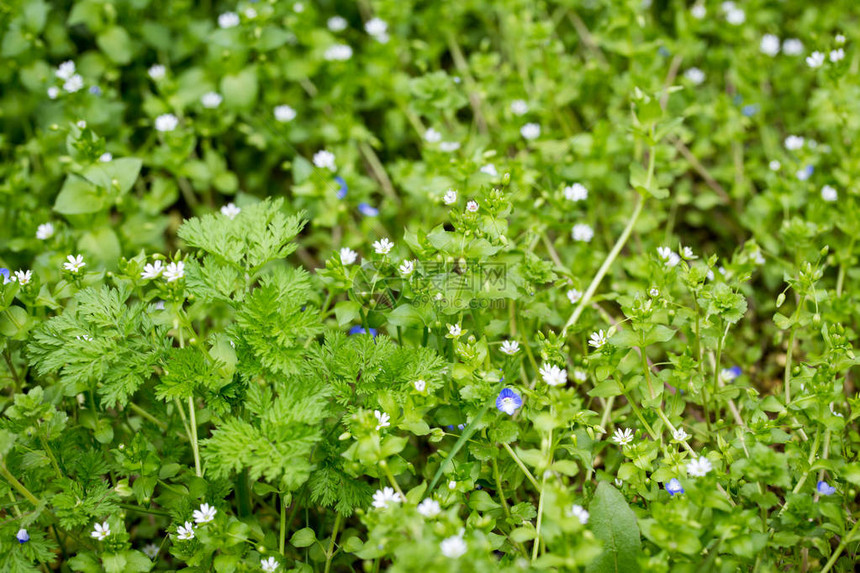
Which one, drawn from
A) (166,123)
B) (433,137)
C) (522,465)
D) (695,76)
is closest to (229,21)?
(166,123)

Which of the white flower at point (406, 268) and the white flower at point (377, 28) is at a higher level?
the white flower at point (377, 28)

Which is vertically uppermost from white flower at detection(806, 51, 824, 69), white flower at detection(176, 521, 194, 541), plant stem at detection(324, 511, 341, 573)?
white flower at detection(806, 51, 824, 69)

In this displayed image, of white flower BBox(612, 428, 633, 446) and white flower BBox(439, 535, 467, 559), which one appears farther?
white flower BBox(612, 428, 633, 446)

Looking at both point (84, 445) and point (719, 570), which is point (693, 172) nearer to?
point (719, 570)

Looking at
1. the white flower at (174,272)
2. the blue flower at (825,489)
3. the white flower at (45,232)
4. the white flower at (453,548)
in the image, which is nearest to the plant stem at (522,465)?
the white flower at (453,548)

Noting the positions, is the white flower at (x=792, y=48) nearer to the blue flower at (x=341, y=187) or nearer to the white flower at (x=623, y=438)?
the blue flower at (x=341, y=187)

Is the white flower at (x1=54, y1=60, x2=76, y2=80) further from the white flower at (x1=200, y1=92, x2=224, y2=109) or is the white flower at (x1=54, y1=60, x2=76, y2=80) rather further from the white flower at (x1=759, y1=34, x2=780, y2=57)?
the white flower at (x1=759, y1=34, x2=780, y2=57)

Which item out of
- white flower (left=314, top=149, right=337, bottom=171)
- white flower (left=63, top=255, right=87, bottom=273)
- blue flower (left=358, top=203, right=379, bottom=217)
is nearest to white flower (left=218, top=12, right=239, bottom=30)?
white flower (left=314, top=149, right=337, bottom=171)

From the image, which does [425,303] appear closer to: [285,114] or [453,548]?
[453,548]
